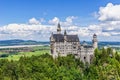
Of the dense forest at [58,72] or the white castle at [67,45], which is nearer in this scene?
the dense forest at [58,72]

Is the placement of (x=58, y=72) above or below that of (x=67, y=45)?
below

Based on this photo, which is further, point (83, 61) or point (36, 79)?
point (83, 61)

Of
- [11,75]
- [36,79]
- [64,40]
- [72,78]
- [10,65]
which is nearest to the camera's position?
[36,79]

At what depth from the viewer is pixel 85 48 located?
173 meters

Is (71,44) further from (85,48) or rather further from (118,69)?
(118,69)

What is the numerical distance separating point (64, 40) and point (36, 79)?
72415mm

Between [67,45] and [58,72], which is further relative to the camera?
[67,45]

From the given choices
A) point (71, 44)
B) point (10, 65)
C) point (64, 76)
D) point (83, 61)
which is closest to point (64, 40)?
point (71, 44)

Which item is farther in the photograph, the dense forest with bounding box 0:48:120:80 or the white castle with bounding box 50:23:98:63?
the white castle with bounding box 50:23:98:63

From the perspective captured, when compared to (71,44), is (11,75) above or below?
below

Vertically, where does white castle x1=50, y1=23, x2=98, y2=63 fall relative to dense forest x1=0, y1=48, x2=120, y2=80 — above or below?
above

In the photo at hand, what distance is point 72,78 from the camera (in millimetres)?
118750

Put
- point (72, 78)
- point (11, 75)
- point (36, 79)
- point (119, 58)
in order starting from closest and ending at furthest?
point (36, 79)
point (72, 78)
point (11, 75)
point (119, 58)

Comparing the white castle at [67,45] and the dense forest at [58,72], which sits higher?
the white castle at [67,45]
